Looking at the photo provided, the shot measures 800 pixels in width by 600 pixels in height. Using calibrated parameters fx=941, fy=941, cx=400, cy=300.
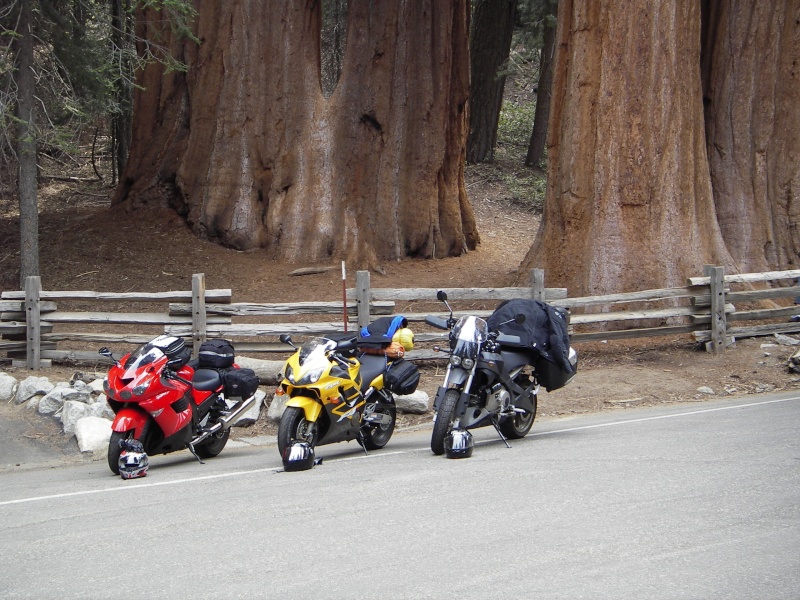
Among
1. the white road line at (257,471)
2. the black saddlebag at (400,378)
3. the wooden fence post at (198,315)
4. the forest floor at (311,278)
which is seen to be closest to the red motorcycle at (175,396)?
the white road line at (257,471)

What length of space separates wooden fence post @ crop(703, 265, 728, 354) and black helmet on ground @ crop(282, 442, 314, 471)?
877 cm

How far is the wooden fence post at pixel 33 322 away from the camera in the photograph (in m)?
12.8

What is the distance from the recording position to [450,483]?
7.24 metres

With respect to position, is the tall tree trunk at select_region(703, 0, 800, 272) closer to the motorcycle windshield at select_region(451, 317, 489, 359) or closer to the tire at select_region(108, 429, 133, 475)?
the motorcycle windshield at select_region(451, 317, 489, 359)

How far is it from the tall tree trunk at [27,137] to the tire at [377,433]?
311 inches

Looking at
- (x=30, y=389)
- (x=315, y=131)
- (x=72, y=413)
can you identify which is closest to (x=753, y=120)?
(x=315, y=131)

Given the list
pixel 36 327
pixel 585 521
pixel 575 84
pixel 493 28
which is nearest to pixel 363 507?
pixel 585 521

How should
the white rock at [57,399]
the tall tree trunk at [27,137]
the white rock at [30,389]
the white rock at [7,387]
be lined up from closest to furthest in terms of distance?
the white rock at [57,399] → the white rock at [30,389] → the white rock at [7,387] → the tall tree trunk at [27,137]

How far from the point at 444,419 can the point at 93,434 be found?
13.6ft

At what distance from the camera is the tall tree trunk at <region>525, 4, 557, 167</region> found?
29.8 meters

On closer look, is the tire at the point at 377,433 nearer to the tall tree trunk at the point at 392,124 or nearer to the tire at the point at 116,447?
the tire at the point at 116,447

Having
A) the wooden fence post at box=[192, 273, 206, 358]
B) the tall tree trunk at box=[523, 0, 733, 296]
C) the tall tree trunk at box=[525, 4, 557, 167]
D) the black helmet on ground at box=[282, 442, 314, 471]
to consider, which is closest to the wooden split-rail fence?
the wooden fence post at box=[192, 273, 206, 358]

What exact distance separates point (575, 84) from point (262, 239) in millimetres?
7279

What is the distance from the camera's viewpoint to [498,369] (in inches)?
355
